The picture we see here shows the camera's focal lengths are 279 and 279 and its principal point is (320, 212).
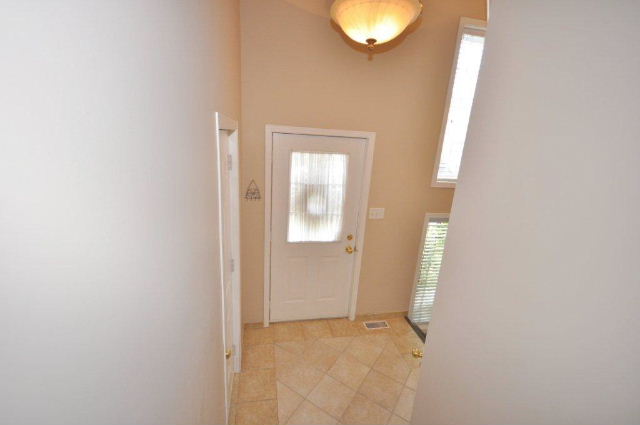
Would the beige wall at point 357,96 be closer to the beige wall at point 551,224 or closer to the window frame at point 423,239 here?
the window frame at point 423,239

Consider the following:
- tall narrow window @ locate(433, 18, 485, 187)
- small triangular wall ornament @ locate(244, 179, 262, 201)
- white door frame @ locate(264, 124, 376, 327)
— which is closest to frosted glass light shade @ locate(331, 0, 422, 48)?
white door frame @ locate(264, 124, 376, 327)

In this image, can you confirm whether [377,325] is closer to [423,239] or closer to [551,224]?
[423,239]

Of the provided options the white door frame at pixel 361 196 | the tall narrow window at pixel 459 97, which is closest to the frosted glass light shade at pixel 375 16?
the white door frame at pixel 361 196

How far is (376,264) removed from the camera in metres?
3.01

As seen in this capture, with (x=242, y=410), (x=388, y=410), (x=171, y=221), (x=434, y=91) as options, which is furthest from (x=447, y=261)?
(x=434, y=91)

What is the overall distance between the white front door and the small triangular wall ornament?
5.4 inches

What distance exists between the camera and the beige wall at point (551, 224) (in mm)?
561

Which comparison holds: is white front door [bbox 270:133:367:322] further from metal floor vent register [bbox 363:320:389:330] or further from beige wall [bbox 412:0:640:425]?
beige wall [bbox 412:0:640:425]

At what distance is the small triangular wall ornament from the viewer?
2516 millimetres

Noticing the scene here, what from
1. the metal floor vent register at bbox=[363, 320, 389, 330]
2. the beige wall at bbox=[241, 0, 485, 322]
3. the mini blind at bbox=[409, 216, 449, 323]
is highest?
the beige wall at bbox=[241, 0, 485, 322]

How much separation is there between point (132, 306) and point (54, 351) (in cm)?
20

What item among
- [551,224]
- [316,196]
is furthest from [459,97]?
[551,224]

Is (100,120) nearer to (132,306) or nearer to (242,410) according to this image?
(132,306)

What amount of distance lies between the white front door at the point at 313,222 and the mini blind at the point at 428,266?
0.79m
